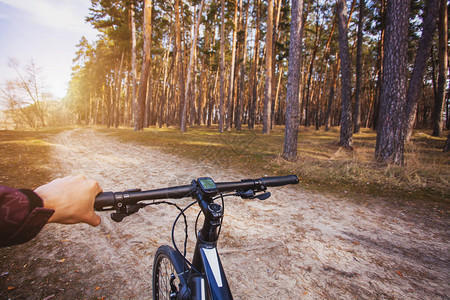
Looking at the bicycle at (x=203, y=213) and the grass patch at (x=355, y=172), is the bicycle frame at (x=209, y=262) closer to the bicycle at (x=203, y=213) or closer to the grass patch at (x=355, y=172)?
the bicycle at (x=203, y=213)

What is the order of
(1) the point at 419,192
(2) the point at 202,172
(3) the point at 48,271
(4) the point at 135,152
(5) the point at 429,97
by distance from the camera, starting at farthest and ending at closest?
(5) the point at 429,97 → (4) the point at 135,152 → (2) the point at 202,172 → (1) the point at 419,192 → (3) the point at 48,271

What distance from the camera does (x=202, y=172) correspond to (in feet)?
24.1

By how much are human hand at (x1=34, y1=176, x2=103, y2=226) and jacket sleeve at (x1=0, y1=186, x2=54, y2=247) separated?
0.06m

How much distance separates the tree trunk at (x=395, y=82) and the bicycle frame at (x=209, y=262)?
873 centimetres

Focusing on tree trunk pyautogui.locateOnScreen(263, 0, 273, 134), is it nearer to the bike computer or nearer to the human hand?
the bike computer

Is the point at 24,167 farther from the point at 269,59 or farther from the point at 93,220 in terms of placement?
the point at 269,59

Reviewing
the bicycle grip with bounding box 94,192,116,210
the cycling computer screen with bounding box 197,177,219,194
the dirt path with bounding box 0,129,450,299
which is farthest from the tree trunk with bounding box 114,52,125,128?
the cycling computer screen with bounding box 197,177,219,194

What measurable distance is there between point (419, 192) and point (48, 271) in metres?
8.31

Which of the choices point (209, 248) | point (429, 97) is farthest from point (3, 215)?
point (429, 97)

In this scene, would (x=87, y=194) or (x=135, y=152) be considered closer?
(x=87, y=194)

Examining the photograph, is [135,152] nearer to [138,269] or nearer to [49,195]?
[138,269]

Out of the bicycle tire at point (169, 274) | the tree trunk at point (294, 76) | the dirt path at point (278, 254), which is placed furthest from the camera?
the tree trunk at point (294, 76)

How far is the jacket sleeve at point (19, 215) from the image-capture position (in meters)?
0.80

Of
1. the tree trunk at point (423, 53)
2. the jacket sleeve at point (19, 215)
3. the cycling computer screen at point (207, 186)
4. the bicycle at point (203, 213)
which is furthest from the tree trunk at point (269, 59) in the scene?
the jacket sleeve at point (19, 215)
